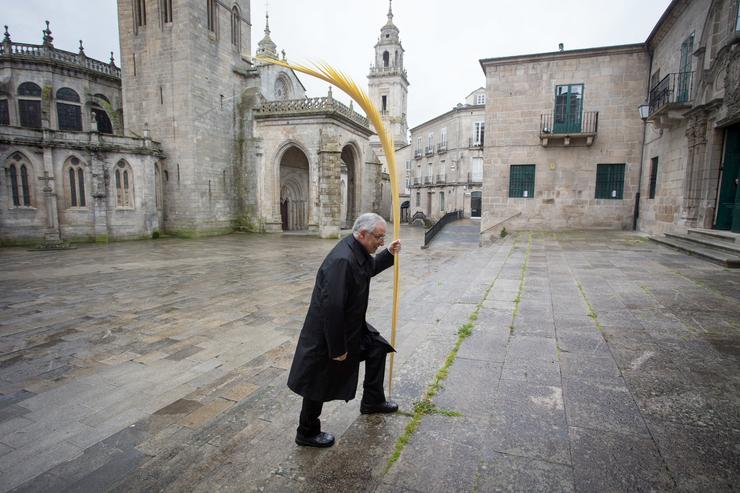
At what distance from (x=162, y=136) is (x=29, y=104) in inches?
355

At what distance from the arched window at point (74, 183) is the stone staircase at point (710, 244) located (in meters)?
23.2

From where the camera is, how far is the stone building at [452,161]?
116ft

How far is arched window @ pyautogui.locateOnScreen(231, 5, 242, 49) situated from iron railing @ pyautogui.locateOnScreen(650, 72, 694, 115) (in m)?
22.1

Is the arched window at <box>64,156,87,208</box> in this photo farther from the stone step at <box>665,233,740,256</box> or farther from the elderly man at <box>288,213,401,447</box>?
the stone step at <box>665,233,740,256</box>

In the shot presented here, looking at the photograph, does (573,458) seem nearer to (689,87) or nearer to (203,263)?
(203,263)

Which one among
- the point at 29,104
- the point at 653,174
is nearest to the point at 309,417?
the point at 653,174

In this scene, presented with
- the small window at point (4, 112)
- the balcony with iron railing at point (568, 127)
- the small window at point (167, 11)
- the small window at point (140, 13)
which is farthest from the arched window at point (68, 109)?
the balcony with iron railing at point (568, 127)

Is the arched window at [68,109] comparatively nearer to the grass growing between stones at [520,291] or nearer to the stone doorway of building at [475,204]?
the grass growing between stones at [520,291]

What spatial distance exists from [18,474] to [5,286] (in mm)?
8518

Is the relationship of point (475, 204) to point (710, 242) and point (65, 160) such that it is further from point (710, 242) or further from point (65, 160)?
point (65, 160)

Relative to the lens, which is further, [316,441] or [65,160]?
[65,160]

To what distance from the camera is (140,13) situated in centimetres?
2069

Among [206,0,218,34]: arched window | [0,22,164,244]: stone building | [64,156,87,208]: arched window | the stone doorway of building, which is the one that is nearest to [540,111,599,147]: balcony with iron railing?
[206,0,218,34]: arched window

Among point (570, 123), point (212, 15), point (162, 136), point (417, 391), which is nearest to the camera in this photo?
Answer: point (417, 391)
